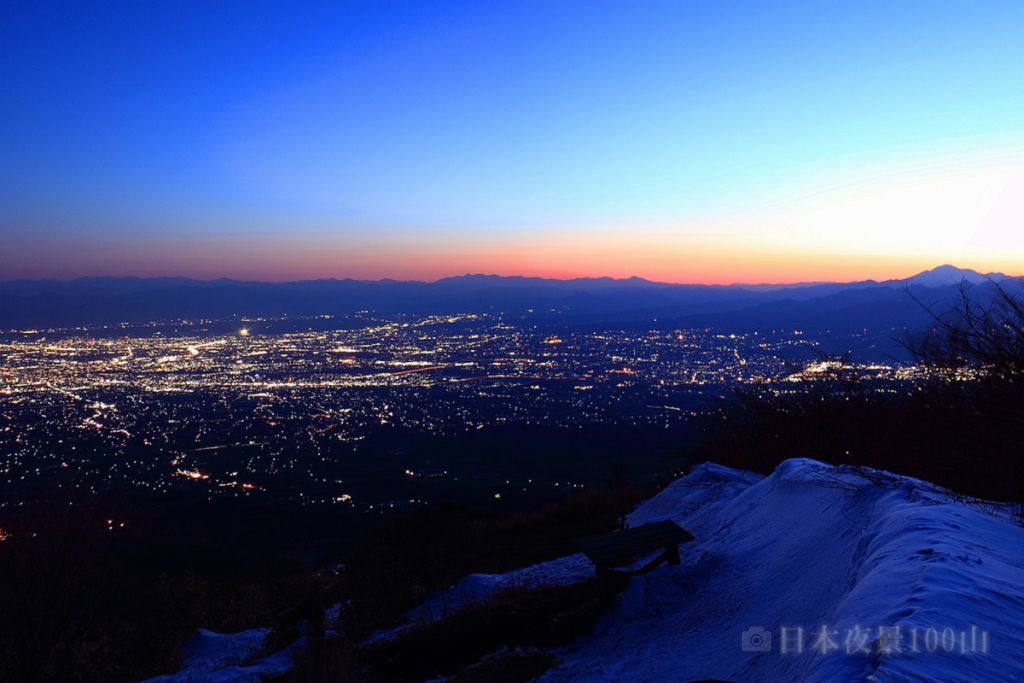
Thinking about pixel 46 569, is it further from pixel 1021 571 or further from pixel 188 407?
pixel 188 407

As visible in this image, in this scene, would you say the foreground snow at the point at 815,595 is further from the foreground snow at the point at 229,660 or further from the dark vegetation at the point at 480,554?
the dark vegetation at the point at 480,554

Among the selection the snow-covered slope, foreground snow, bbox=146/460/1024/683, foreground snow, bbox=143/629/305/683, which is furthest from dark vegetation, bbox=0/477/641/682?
the snow-covered slope

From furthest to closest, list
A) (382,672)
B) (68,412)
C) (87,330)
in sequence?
(87,330) < (68,412) < (382,672)

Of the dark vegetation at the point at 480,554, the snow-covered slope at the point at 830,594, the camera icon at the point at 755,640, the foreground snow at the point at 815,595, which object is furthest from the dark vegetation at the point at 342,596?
the camera icon at the point at 755,640

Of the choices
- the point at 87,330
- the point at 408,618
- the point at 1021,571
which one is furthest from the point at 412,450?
the point at 87,330

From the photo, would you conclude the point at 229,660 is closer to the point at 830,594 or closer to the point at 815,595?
the point at 815,595

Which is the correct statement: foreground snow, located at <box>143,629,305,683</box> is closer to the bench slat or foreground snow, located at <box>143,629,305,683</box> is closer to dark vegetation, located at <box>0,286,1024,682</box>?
dark vegetation, located at <box>0,286,1024,682</box>
